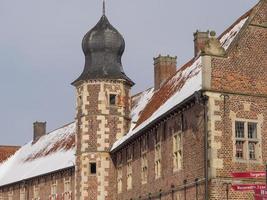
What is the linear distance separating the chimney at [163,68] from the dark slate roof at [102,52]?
1.61 m

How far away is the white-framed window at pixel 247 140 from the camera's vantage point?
2200 centimetres

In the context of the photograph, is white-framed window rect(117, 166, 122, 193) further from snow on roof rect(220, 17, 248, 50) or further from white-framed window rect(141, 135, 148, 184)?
snow on roof rect(220, 17, 248, 50)

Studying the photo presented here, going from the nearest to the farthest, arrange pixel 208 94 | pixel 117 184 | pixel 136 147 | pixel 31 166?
pixel 208 94 → pixel 136 147 → pixel 117 184 → pixel 31 166

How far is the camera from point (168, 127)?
2539cm

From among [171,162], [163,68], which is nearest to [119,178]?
→ [163,68]

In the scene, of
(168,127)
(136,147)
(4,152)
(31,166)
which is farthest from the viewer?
(4,152)

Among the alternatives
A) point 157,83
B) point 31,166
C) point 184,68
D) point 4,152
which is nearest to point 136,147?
point 184,68

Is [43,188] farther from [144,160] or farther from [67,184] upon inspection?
[144,160]

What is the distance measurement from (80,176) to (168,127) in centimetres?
1048

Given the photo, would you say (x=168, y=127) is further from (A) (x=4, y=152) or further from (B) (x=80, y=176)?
(A) (x=4, y=152)

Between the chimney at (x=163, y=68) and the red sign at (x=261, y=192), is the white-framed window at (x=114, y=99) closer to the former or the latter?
the chimney at (x=163, y=68)

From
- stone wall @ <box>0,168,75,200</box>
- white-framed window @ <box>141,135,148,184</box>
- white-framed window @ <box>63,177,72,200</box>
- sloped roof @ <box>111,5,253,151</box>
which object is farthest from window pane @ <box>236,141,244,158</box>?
white-framed window @ <box>63,177,72,200</box>

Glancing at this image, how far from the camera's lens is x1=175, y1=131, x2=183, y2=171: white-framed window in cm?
2409

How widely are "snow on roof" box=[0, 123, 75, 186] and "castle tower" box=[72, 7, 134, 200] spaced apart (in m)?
4.01
